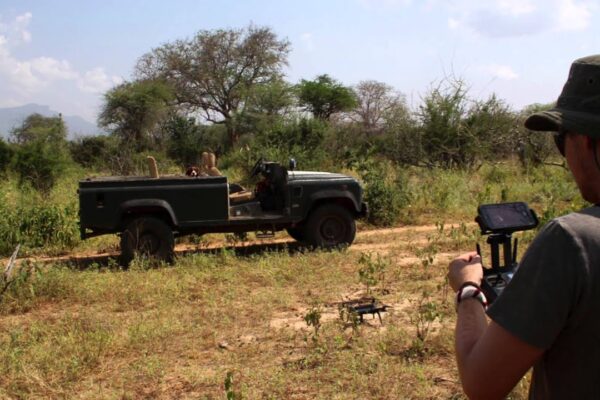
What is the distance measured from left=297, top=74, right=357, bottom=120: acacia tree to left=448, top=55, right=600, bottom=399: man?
3188cm

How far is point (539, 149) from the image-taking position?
1845cm

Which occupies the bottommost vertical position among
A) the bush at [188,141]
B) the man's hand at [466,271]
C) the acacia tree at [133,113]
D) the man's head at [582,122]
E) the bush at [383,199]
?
the bush at [383,199]

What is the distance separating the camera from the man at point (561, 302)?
1335mm

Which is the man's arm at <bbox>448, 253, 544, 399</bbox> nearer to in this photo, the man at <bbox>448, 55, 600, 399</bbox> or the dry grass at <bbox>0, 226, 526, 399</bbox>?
the man at <bbox>448, 55, 600, 399</bbox>

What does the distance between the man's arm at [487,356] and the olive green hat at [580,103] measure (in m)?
0.48

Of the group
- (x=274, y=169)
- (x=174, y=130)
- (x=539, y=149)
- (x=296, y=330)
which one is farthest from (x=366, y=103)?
(x=296, y=330)

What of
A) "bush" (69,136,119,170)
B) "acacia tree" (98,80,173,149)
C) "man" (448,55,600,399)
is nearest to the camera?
"man" (448,55,600,399)

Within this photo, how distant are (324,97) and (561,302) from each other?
3265cm

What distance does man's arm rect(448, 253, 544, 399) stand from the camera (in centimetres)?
139

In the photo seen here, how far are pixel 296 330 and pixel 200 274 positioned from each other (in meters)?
2.21

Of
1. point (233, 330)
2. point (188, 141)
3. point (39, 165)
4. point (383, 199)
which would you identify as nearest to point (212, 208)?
point (233, 330)

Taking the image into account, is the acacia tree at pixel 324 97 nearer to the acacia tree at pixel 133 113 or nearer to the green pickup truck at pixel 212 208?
the acacia tree at pixel 133 113

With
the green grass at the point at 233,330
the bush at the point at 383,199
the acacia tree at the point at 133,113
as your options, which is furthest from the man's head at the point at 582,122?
the acacia tree at the point at 133,113

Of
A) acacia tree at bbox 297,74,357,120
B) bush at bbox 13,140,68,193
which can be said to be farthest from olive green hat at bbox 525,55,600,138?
acacia tree at bbox 297,74,357,120
